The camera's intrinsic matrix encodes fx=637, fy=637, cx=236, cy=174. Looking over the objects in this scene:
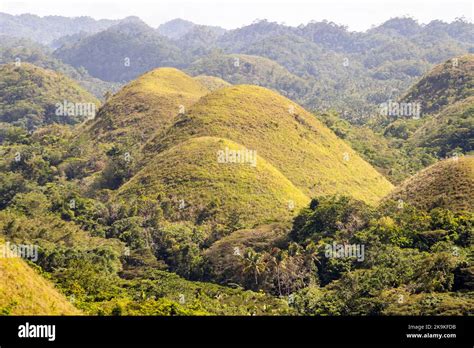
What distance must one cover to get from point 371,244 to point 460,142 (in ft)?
286

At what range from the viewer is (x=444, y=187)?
6538cm

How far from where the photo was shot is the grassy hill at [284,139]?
94125 millimetres

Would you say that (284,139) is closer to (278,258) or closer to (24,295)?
(278,258)

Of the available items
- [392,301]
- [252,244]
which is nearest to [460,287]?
[392,301]

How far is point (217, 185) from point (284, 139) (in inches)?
928

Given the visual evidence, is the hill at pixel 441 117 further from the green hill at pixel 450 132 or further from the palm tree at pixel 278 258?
the palm tree at pixel 278 258

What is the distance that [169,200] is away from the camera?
79938 millimetres

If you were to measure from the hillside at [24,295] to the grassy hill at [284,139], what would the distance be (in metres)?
58.9

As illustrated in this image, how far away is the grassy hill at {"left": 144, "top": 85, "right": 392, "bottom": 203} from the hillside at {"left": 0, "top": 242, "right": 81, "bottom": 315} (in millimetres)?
58897

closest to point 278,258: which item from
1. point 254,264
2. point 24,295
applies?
point 254,264

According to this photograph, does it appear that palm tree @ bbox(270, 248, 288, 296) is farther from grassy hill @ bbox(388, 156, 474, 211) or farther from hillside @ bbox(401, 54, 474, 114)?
hillside @ bbox(401, 54, 474, 114)

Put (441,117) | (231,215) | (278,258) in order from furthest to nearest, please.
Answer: (441,117) → (231,215) → (278,258)
